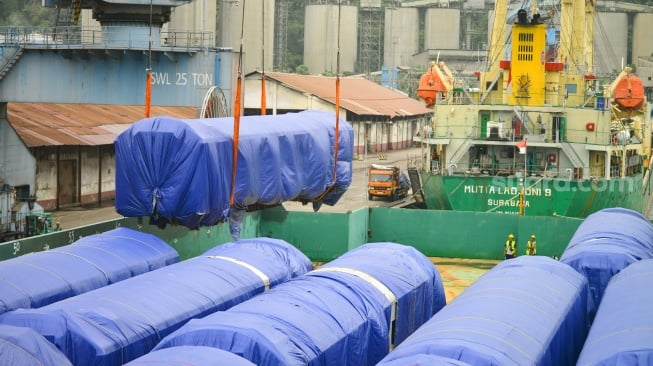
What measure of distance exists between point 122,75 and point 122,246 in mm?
10104

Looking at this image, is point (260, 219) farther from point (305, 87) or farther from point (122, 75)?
point (305, 87)

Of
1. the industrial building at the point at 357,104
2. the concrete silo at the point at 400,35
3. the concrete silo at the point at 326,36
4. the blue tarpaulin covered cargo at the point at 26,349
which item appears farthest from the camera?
the concrete silo at the point at 400,35

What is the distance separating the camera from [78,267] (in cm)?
1555

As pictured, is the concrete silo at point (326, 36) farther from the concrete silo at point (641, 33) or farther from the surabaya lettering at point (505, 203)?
the surabaya lettering at point (505, 203)

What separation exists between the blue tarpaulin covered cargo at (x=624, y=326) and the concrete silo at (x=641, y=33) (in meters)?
82.3

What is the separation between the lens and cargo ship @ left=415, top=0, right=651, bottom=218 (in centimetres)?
3219

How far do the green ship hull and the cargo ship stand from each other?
0.03 m

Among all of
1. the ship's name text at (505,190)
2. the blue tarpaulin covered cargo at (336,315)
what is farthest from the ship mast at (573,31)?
the blue tarpaulin covered cargo at (336,315)

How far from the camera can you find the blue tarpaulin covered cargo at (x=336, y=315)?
11.2 metres

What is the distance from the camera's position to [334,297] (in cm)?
1348

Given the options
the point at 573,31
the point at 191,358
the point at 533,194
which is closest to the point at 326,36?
the point at 573,31

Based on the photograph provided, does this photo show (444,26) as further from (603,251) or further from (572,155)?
(603,251)

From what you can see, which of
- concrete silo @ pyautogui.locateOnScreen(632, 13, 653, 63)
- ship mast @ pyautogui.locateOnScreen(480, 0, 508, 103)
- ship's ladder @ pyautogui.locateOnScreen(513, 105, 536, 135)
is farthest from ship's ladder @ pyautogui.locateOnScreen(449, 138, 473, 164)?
concrete silo @ pyautogui.locateOnScreen(632, 13, 653, 63)

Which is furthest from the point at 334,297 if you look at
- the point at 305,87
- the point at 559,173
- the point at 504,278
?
the point at 305,87
